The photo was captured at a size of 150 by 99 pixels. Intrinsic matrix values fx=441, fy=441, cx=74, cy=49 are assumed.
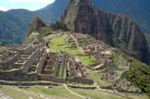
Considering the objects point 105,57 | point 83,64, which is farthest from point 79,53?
point 83,64

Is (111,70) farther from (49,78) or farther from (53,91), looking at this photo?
(53,91)

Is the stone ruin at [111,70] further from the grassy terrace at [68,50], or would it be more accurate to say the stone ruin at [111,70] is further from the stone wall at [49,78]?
the stone wall at [49,78]

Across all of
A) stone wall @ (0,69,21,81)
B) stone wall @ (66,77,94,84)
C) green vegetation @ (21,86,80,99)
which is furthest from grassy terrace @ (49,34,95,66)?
stone wall @ (0,69,21,81)

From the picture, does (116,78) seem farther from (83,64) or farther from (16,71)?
(16,71)

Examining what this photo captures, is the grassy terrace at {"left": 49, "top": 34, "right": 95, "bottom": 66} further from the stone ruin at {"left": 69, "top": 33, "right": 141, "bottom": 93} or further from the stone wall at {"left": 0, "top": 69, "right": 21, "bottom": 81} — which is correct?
the stone wall at {"left": 0, "top": 69, "right": 21, "bottom": 81}

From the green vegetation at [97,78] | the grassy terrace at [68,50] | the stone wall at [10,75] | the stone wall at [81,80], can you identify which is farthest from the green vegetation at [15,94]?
the grassy terrace at [68,50]

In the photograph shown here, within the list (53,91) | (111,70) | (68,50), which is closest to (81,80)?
(53,91)

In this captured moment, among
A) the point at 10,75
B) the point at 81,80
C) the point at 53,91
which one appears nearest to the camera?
the point at 53,91

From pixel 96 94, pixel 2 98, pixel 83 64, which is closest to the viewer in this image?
pixel 2 98

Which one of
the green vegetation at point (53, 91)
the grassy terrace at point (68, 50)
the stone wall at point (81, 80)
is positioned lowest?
the green vegetation at point (53, 91)

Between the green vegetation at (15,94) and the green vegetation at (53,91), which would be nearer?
the green vegetation at (15,94)

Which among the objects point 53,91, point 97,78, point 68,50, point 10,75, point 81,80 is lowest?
point 53,91
